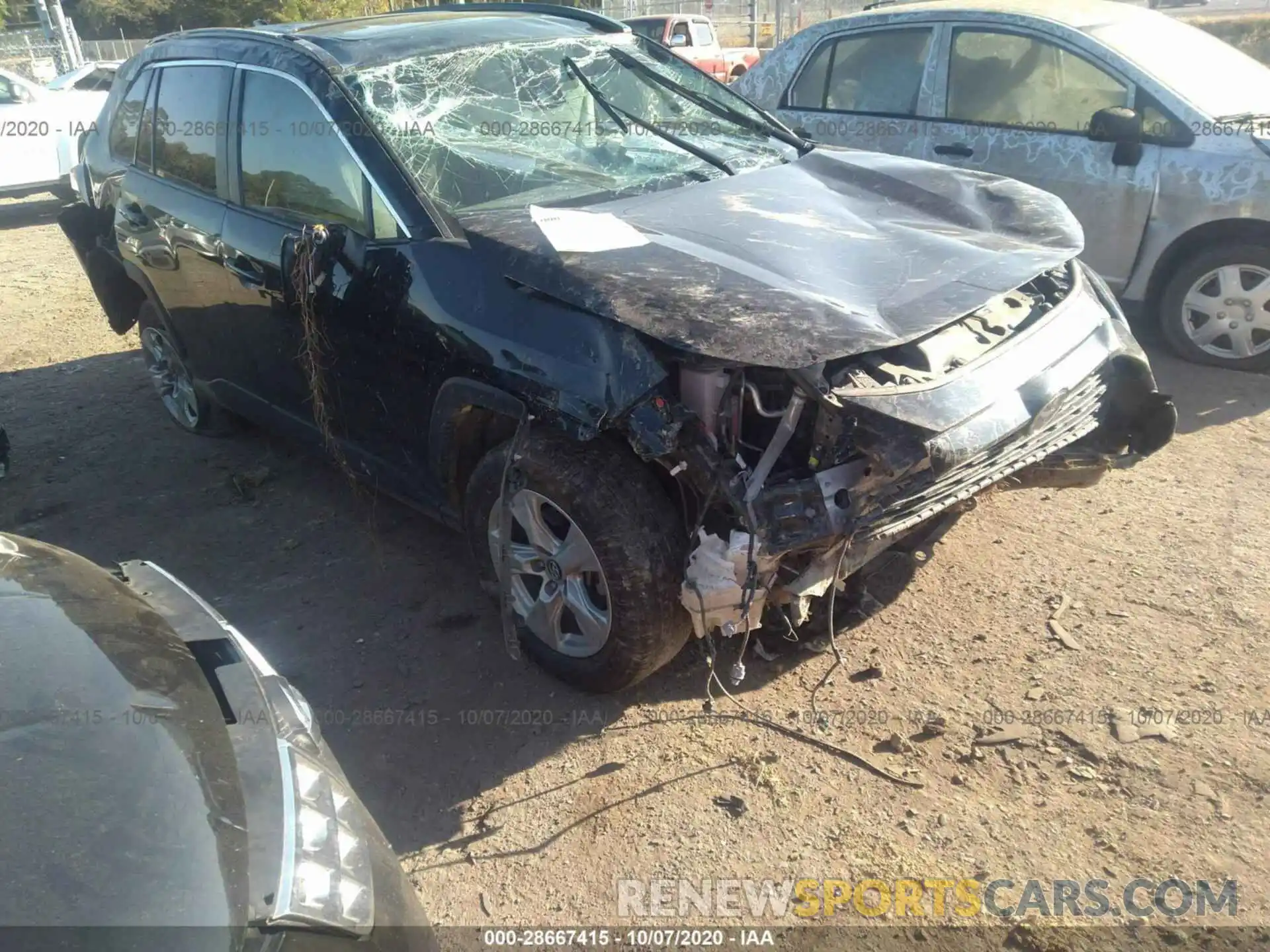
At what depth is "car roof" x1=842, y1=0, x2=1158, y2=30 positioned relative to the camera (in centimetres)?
547

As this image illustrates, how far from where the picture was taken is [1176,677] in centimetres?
305

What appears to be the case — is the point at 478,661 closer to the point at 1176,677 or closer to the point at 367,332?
the point at 367,332

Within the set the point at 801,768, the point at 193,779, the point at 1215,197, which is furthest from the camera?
the point at 1215,197

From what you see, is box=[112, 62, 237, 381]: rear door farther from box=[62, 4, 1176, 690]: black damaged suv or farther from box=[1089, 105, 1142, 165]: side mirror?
box=[1089, 105, 1142, 165]: side mirror

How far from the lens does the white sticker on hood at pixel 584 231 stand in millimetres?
2936

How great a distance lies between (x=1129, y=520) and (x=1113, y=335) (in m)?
1.00

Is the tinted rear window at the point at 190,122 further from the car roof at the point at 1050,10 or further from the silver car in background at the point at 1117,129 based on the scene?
the car roof at the point at 1050,10

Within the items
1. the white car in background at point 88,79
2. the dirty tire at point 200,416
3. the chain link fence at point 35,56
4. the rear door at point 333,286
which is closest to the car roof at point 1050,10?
the rear door at point 333,286

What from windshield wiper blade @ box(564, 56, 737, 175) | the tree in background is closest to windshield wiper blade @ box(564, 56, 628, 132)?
windshield wiper blade @ box(564, 56, 737, 175)

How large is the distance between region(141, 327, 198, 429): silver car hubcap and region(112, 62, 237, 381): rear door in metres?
0.37

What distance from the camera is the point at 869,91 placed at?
Answer: 20.2 ft

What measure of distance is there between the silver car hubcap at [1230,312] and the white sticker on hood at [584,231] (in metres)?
3.66

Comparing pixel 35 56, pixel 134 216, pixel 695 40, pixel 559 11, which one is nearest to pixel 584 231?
pixel 559 11

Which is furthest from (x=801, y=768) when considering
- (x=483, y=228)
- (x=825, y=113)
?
(x=825, y=113)
